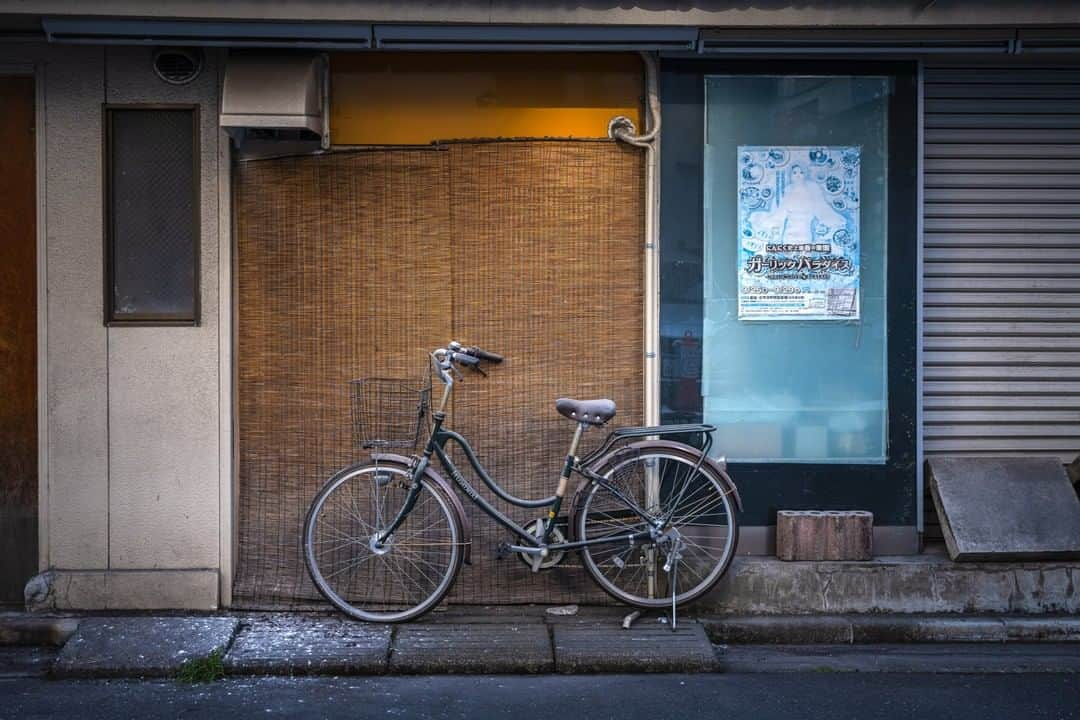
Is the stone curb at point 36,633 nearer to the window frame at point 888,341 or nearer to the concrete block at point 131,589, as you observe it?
the concrete block at point 131,589

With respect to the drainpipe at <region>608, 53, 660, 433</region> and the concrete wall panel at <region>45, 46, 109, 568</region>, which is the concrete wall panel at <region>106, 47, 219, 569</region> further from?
the drainpipe at <region>608, 53, 660, 433</region>

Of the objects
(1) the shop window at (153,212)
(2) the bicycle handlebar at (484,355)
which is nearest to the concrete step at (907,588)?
(2) the bicycle handlebar at (484,355)

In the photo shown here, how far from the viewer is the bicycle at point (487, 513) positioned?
730cm

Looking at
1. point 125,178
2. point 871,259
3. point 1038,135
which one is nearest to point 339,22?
point 125,178

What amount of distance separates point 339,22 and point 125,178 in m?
1.77

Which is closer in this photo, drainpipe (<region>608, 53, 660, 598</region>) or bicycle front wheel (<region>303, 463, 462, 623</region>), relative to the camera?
bicycle front wheel (<region>303, 463, 462, 623</region>)

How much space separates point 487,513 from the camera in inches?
295

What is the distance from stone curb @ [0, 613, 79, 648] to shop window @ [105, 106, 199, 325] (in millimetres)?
2011

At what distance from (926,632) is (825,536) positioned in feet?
2.74

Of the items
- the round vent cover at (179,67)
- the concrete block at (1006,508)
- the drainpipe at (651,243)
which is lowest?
the concrete block at (1006,508)

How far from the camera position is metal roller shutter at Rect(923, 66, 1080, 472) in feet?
26.9

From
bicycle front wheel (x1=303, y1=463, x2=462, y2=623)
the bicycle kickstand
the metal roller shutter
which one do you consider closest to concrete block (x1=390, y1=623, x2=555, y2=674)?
bicycle front wheel (x1=303, y1=463, x2=462, y2=623)

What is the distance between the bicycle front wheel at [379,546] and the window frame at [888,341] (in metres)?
2.04

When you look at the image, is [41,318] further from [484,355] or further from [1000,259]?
[1000,259]
